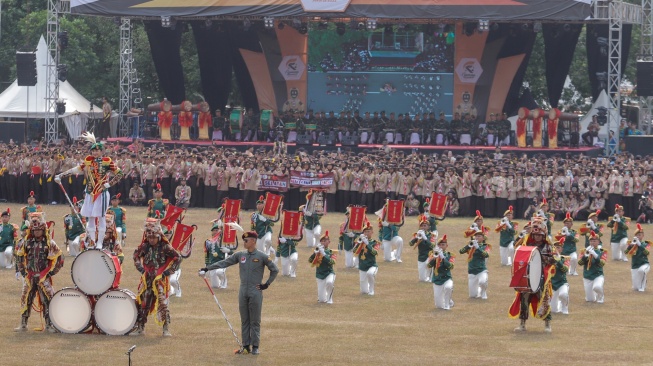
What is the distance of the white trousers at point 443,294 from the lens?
2509 cm

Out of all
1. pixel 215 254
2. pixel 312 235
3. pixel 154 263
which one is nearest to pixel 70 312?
pixel 154 263

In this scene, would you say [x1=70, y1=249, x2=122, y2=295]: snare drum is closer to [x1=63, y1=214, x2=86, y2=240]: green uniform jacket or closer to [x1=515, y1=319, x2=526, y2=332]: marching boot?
[x1=515, y1=319, x2=526, y2=332]: marching boot

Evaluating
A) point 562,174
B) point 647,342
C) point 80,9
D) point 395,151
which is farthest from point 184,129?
point 647,342

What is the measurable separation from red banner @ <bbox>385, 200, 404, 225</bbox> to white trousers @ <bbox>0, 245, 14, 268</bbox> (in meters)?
8.33

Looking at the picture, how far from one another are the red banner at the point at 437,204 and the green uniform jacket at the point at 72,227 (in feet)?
28.2

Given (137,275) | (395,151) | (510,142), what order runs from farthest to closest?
(510,142) < (395,151) < (137,275)

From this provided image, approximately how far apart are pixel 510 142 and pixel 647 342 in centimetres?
3177

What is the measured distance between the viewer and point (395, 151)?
49844mm

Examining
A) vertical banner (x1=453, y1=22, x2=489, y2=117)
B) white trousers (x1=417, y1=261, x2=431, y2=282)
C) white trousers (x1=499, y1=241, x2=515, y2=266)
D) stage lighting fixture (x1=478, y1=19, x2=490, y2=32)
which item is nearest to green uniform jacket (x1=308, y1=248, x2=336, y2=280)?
white trousers (x1=417, y1=261, x2=431, y2=282)

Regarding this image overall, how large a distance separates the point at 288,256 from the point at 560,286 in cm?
693

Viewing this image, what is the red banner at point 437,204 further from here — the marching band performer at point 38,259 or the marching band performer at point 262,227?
the marching band performer at point 38,259

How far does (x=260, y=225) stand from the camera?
30.8 meters

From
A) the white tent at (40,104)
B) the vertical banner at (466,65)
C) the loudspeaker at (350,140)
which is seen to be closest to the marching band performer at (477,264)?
the loudspeaker at (350,140)

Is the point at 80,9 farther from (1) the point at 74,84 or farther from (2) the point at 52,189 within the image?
(1) the point at 74,84
